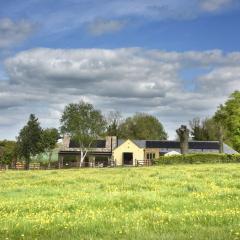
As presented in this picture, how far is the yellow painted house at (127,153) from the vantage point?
372 ft

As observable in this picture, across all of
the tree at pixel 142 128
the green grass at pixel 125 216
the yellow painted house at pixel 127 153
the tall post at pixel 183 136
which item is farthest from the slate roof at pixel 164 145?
the green grass at pixel 125 216

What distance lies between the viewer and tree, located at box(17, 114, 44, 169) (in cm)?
9825

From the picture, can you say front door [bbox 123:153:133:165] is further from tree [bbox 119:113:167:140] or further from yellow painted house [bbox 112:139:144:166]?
tree [bbox 119:113:167:140]

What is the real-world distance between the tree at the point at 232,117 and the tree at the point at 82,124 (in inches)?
1009

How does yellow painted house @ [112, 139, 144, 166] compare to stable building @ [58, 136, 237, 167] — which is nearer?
yellow painted house @ [112, 139, 144, 166]

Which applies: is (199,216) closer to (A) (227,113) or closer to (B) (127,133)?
(A) (227,113)

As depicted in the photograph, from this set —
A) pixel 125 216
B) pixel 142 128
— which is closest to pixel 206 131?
pixel 142 128

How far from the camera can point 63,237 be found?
37.1 ft

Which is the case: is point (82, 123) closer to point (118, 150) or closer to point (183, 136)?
point (118, 150)

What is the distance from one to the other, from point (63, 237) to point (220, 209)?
225 inches

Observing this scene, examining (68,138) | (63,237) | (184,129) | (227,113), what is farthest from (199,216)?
(68,138)

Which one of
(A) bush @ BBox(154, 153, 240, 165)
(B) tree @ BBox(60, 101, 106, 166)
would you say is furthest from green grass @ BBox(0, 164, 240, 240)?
(B) tree @ BBox(60, 101, 106, 166)

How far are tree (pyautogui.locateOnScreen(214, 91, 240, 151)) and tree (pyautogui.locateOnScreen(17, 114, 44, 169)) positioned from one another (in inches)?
1467

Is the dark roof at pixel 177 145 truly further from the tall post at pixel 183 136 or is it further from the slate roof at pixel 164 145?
the tall post at pixel 183 136
